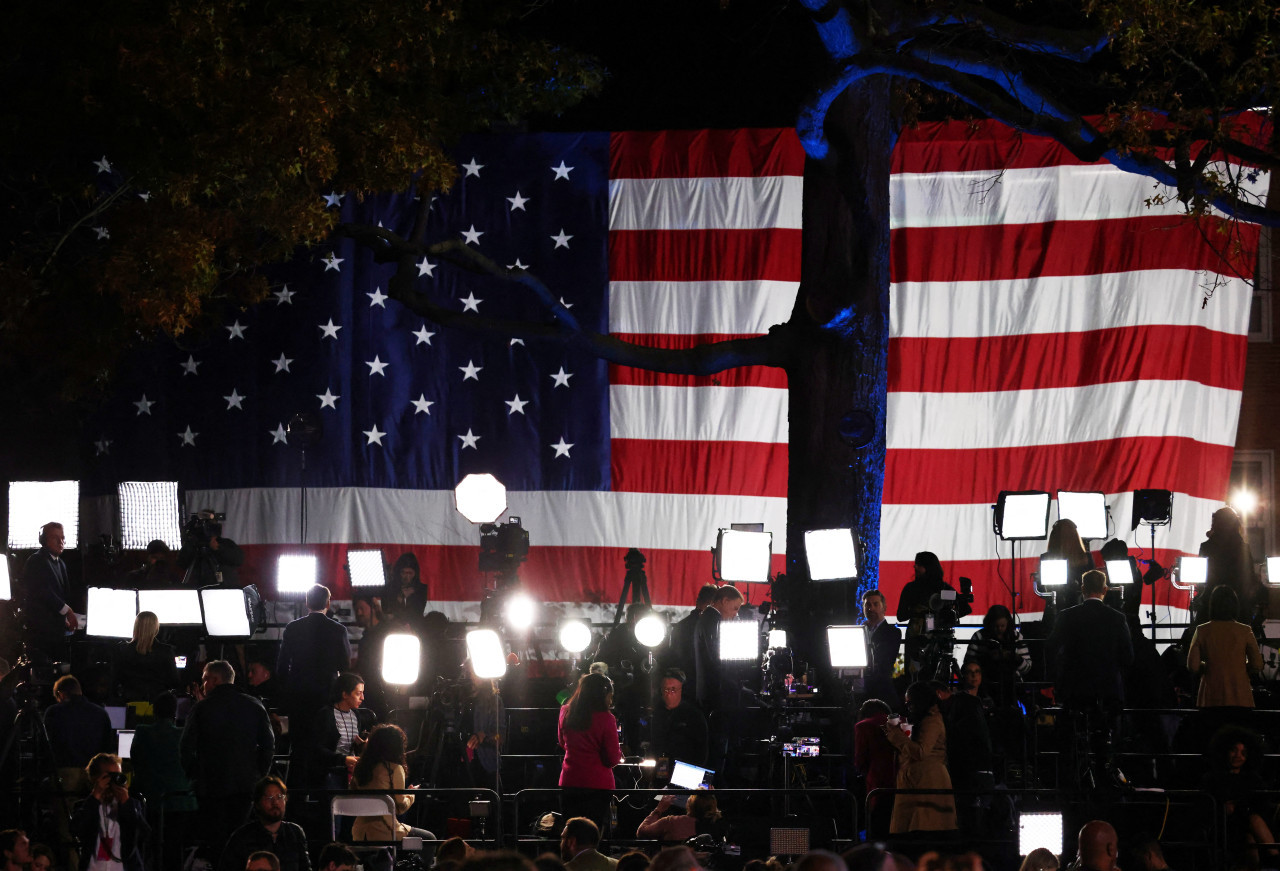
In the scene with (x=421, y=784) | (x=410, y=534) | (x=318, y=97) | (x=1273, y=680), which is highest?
(x=318, y=97)

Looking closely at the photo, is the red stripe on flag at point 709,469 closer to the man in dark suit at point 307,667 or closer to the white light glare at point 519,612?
the white light glare at point 519,612

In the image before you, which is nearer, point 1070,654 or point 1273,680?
point 1070,654

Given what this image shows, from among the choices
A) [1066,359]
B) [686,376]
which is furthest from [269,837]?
[1066,359]

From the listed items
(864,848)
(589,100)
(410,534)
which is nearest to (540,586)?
(410,534)

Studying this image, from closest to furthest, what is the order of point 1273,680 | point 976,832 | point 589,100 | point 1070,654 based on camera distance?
point 976,832, point 1070,654, point 1273,680, point 589,100

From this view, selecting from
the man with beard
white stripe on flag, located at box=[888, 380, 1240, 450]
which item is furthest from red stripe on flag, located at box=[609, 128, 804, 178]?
the man with beard

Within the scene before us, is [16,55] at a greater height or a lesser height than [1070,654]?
greater

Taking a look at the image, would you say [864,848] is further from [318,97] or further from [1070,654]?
[318,97]

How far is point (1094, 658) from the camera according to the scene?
10953mm

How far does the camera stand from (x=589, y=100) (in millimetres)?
21422

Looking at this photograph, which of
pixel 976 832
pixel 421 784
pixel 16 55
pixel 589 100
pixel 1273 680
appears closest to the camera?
pixel 976 832

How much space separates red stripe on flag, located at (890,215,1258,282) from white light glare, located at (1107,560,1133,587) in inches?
194

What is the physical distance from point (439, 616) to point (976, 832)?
19.8 ft

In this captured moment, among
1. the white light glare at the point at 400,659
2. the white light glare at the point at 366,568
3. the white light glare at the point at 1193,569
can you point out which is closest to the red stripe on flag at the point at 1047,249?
the white light glare at the point at 1193,569
